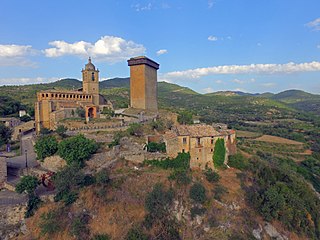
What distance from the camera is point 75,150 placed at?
80.4 feet

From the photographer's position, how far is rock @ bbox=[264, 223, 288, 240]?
2253 centimetres

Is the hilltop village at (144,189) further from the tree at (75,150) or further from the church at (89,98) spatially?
the church at (89,98)

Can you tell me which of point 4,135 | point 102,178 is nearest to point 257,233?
point 102,178

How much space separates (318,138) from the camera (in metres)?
62.0

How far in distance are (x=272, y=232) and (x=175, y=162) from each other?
10387 mm

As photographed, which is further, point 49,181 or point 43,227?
point 49,181

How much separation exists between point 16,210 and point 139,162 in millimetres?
11023

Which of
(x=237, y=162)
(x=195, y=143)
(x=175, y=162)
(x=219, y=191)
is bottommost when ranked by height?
(x=219, y=191)

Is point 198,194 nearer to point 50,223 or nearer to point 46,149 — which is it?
point 50,223

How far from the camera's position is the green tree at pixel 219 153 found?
1041 inches

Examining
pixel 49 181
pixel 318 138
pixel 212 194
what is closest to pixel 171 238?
pixel 212 194

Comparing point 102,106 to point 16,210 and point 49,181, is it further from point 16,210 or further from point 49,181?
point 16,210

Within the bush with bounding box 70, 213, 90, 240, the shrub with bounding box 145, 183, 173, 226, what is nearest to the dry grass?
the shrub with bounding box 145, 183, 173, 226

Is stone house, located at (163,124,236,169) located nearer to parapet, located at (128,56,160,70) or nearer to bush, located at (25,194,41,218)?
bush, located at (25,194,41,218)
